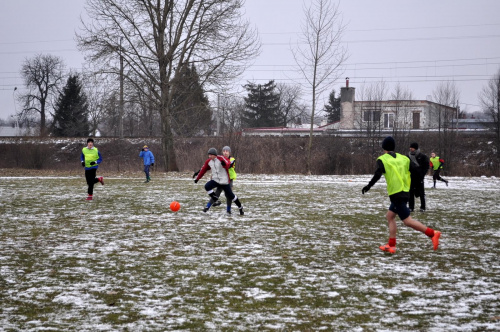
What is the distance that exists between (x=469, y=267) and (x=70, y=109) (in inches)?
2443

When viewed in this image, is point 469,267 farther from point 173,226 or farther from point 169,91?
point 169,91

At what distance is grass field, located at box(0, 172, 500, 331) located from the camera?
505 centimetres

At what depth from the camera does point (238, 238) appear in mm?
9586

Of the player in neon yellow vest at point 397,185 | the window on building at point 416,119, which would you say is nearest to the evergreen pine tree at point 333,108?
the window on building at point 416,119

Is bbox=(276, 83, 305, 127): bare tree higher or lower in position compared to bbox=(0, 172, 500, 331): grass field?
higher

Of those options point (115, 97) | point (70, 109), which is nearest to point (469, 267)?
point (115, 97)

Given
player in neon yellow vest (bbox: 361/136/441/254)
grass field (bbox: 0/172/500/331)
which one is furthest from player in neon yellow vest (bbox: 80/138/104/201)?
player in neon yellow vest (bbox: 361/136/441/254)

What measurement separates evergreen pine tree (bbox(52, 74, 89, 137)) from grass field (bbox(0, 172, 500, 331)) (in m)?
52.0

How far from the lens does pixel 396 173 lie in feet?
27.1

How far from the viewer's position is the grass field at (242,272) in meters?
5.05

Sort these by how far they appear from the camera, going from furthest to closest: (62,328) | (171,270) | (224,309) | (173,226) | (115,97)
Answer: (115,97) < (173,226) < (171,270) < (224,309) < (62,328)

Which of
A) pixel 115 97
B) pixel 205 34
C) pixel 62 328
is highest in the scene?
pixel 205 34

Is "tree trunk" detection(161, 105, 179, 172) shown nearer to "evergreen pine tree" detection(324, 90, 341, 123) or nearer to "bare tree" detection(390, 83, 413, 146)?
"bare tree" detection(390, 83, 413, 146)

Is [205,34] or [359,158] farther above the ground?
[205,34]
